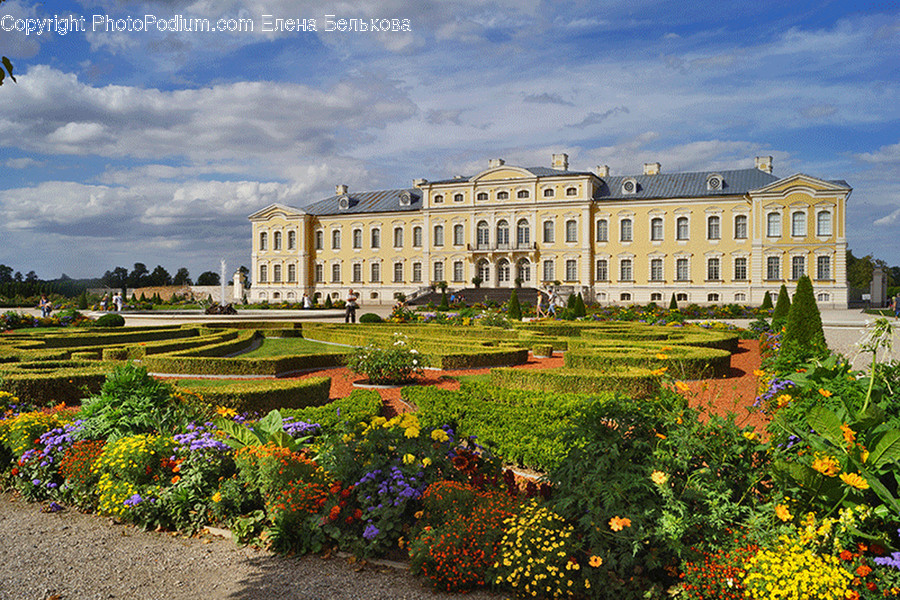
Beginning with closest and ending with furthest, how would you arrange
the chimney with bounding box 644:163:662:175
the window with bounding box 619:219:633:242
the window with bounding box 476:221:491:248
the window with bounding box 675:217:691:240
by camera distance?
the window with bounding box 675:217:691:240, the window with bounding box 619:219:633:242, the chimney with bounding box 644:163:662:175, the window with bounding box 476:221:491:248

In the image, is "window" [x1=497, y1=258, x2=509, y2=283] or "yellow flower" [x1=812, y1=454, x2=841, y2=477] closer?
"yellow flower" [x1=812, y1=454, x2=841, y2=477]

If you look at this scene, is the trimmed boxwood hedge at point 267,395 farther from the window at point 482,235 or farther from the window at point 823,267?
the window at point 823,267

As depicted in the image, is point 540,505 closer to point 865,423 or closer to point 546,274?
point 865,423

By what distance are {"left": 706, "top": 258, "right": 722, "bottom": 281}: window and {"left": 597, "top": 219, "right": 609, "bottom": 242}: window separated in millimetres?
6505

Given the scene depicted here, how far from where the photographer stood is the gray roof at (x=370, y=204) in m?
45.7

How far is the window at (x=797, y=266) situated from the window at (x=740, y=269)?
8.44ft

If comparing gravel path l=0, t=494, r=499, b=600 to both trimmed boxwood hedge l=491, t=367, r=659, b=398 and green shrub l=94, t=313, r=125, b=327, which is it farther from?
green shrub l=94, t=313, r=125, b=327

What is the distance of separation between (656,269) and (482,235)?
12.0m

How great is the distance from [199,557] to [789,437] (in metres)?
3.60

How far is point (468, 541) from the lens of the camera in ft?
11.3

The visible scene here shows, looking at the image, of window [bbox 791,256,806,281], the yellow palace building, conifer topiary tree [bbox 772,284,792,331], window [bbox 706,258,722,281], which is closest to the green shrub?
conifer topiary tree [bbox 772,284,792,331]

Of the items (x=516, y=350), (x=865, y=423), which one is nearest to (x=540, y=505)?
(x=865, y=423)

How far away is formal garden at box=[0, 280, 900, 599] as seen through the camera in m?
3.00

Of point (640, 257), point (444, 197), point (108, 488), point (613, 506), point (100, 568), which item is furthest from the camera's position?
point (444, 197)
